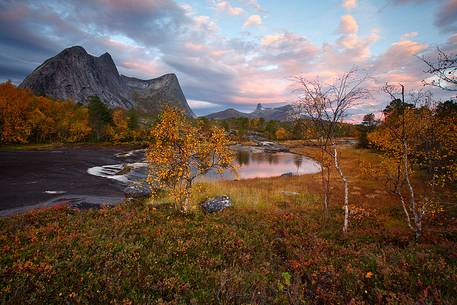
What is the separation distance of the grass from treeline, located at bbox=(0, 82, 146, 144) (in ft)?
257

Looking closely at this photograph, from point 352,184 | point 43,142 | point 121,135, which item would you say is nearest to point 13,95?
point 43,142

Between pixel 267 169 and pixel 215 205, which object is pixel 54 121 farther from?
pixel 215 205

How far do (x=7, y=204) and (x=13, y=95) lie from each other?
7394 centimetres

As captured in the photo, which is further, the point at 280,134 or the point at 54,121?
the point at 280,134

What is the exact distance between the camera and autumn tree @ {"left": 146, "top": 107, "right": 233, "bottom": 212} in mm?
17125

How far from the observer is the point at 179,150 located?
18.1 meters

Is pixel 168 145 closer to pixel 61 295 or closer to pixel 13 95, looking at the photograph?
pixel 61 295

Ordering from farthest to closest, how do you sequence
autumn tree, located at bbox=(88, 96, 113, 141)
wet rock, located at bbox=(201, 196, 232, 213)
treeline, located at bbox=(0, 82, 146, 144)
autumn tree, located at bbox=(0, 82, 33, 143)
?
autumn tree, located at bbox=(88, 96, 113, 141), treeline, located at bbox=(0, 82, 146, 144), autumn tree, located at bbox=(0, 82, 33, 143), wet rock, located at bbox=(201, 196, 232, 213)

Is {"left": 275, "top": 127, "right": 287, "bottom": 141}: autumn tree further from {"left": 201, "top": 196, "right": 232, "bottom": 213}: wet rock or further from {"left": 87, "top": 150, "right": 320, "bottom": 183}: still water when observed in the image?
{"left": 201, "top": 196, "right": 232, "bottom": 213}: wet rock

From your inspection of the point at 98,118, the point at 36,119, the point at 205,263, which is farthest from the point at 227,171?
the point at 98,118

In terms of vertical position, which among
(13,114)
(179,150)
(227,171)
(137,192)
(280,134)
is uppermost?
(13,114)

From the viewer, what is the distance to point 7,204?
859 inches

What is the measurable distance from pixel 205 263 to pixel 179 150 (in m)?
10.1

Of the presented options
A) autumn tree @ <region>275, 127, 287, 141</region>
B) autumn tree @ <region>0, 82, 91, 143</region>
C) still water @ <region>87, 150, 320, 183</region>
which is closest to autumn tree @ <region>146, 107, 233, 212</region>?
still water @ <region>87, 150, 320, 183</region>
